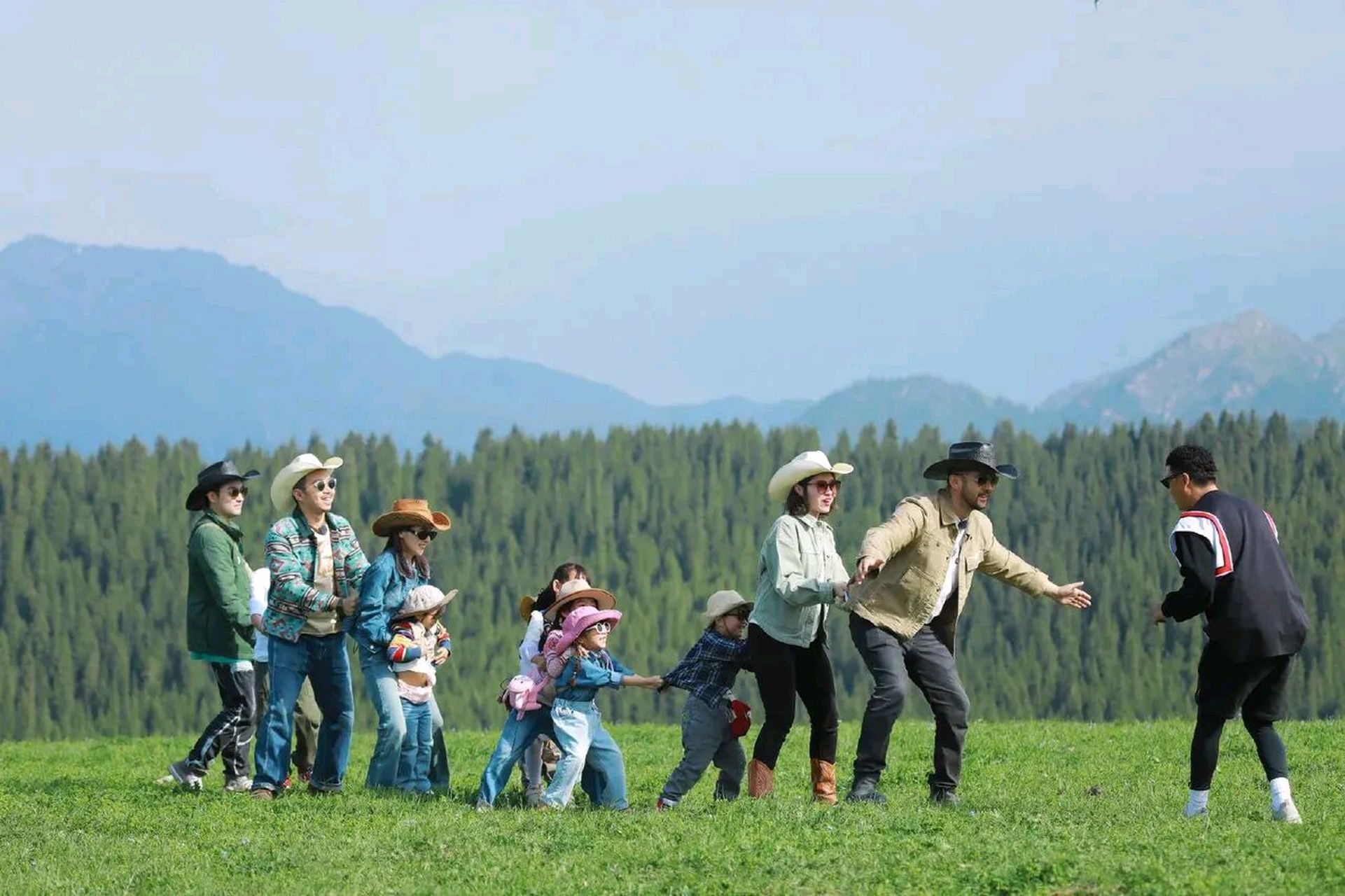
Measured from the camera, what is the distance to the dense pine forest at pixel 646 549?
145 m

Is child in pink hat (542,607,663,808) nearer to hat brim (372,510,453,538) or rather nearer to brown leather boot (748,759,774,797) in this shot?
brown leather boot (748,759,774,797)

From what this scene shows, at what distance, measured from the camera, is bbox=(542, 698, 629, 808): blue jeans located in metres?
14.7

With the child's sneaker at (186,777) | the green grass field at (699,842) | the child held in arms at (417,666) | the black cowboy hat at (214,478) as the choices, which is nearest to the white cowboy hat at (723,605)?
the green grass field at (699,842)

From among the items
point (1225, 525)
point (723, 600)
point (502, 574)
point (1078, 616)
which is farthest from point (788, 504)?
point (502, 574)

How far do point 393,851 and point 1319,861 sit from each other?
593 centimetres

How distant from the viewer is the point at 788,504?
579 inches

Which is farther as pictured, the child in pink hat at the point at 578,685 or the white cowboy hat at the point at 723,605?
the white cowboy hat at the point at 723,605

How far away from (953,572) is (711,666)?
81.9 inches

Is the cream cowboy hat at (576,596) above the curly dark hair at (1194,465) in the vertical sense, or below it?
below

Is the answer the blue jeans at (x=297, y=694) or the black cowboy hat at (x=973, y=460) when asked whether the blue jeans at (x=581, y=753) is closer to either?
the blue jeans at (x=297, y=694)

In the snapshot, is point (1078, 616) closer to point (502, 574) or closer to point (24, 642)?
point (502, 574)

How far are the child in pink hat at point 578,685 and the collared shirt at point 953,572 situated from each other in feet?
7.37

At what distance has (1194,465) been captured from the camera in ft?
44.5

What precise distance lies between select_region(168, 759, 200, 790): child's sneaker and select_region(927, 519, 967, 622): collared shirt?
261 inches
